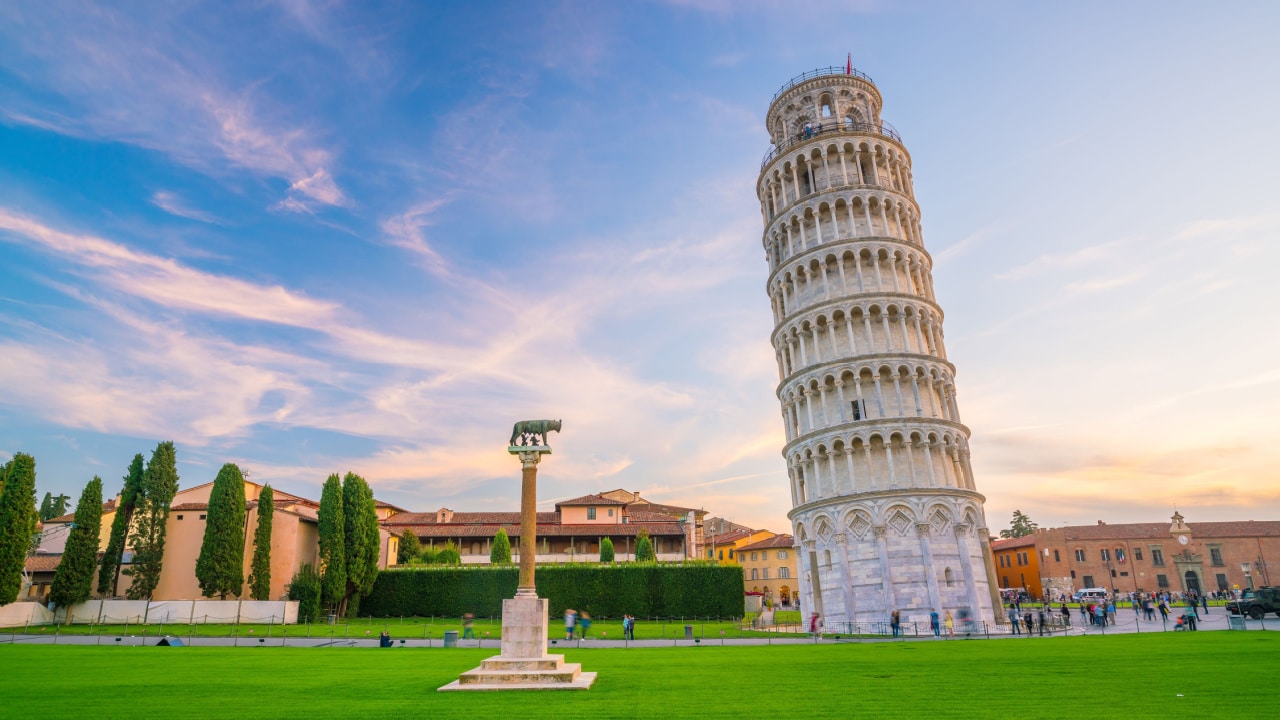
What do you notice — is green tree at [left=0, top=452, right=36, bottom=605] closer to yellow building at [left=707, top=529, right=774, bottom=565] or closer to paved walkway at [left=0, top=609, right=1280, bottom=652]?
paved walkway at [left=0, top=609, right=1280, bottom=652]

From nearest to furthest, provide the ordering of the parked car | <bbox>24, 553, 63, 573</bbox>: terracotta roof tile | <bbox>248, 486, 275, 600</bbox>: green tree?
the parked car
<bbox>248, 486, 275, 600</bbox>: green tree
<bbox>24, 553, 63, 573</bbox>: terracotta roof tile

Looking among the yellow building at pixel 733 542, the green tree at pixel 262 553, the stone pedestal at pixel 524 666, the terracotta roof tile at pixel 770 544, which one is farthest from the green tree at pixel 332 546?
the yellow building at pixel 733 542

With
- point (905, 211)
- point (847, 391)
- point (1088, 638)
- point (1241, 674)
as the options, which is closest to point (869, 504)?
point (847, 391)

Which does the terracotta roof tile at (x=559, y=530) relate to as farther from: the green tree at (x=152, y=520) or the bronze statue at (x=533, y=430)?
the bronze statue at (x=533, y=430)

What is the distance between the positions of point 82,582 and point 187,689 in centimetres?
3914

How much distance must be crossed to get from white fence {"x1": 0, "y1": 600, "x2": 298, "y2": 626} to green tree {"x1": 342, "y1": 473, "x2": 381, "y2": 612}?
19.4 feet

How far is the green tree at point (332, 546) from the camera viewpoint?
48.6 metres

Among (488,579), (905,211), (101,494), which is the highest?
(905,211)

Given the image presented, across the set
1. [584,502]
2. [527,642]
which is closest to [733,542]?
[584,502]

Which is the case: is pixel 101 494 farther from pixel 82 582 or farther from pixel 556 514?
pixel 556 514

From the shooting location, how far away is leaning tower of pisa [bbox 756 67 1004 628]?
138 ft

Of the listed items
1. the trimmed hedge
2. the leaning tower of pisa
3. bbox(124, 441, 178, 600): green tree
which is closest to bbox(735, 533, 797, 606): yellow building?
the trimmed hedge

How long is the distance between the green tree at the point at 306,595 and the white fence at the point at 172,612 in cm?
144

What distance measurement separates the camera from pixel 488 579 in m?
54.4
